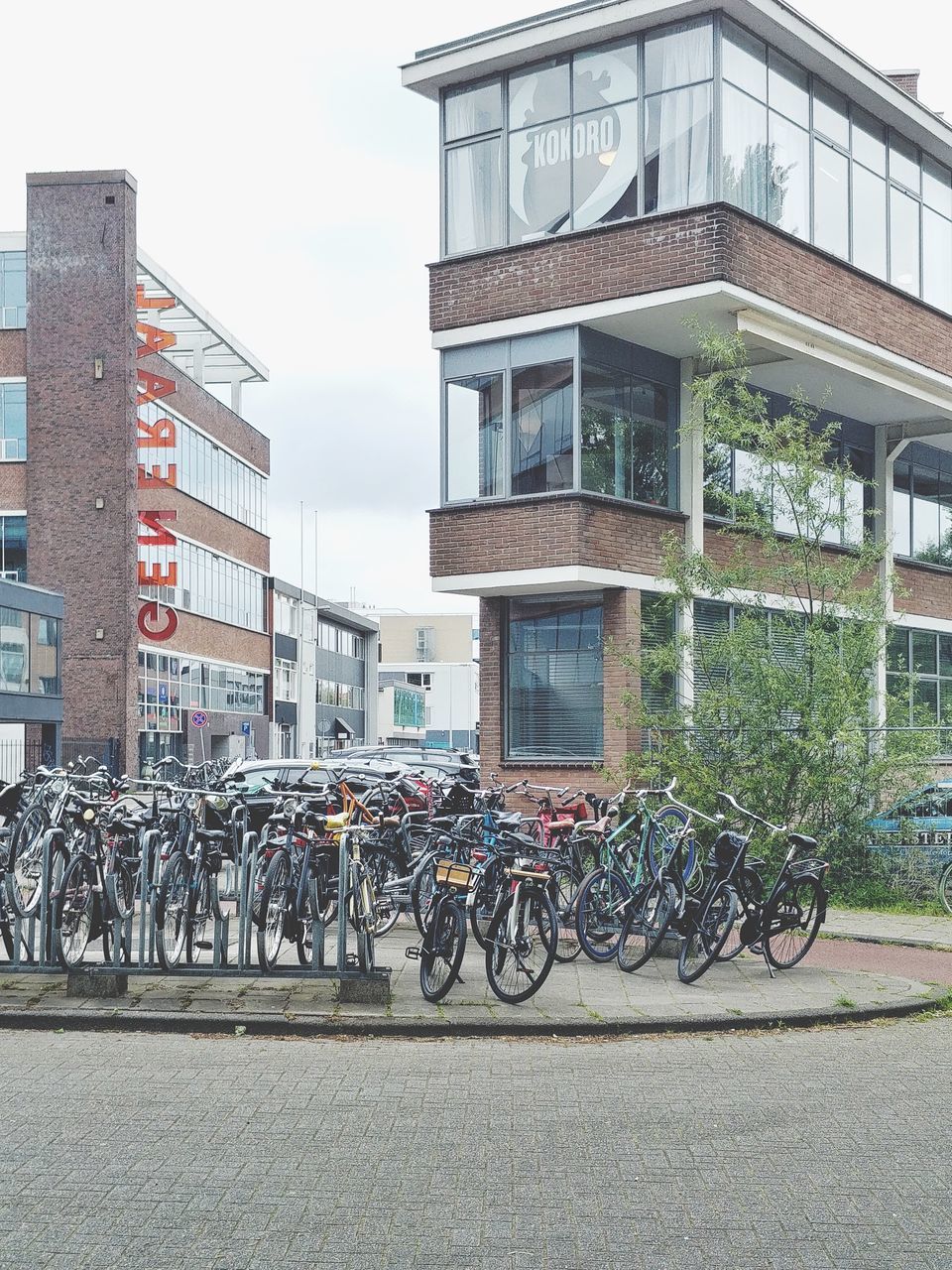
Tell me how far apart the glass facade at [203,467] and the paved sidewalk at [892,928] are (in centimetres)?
3847

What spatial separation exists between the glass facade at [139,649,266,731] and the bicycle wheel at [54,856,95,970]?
Result: 39685mm

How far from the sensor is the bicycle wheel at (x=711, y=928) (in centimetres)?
1094

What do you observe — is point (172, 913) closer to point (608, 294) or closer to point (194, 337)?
point (608, 294)

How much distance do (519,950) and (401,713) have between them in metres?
99.5

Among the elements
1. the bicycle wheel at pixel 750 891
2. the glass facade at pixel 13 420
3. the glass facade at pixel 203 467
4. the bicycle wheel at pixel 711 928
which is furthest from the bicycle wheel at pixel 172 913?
the glass facade at pixel 203 467

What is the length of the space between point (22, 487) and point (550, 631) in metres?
31.4

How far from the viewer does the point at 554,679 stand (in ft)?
70.0

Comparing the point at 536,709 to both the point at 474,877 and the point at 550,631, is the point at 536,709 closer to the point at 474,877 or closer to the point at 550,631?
the point at 550,631

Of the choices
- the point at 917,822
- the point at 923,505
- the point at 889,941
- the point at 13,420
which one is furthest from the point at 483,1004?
the point at 13,420

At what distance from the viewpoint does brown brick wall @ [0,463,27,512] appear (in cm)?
4831

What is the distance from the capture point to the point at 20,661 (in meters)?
38.8

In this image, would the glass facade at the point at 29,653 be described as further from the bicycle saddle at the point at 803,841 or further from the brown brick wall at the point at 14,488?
the bicycle saddle at the point at 803,841

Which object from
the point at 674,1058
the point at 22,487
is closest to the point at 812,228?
the point at 674,1058

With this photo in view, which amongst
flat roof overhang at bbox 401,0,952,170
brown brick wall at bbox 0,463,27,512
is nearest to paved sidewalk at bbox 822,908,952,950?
flat roof overhang at bbox 401,0,952,170
